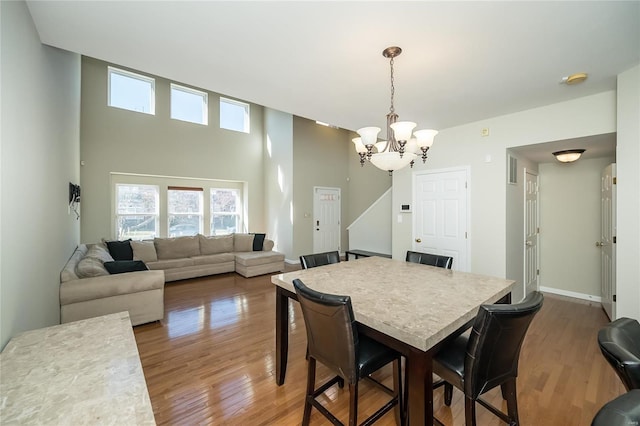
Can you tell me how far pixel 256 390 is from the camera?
6.78ft

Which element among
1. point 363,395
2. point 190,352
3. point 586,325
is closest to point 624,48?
point 586,325

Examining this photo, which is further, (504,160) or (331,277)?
(504,160)

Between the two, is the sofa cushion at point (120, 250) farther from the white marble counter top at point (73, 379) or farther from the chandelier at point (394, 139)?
the chandelier at point (394, 139)

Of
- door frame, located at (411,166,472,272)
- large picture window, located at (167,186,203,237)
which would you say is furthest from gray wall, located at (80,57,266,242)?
door frame, located at (411,166,472,272)

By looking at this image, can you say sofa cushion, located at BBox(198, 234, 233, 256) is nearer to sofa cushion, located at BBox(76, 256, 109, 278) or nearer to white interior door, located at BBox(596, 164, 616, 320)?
sofa cushion, located at BBox(76, 256, 109, 278)

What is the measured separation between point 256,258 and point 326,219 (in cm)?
243

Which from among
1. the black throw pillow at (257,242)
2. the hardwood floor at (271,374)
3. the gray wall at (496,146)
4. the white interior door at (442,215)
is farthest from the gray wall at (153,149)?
the gray wall at (496,146)

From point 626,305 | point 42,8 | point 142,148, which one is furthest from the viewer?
point 142,148

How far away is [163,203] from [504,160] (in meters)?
6.61

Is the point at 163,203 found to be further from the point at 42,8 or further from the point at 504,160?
the point at 504,160

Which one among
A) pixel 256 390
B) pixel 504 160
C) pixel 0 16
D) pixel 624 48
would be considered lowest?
pixel 256 390

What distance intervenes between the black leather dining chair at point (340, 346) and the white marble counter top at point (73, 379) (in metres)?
0.80

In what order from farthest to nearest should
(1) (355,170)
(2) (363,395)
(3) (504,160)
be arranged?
(1) (355,170) → (3) (504,160) → (2) (363,395)

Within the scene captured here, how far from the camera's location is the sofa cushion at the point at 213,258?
213 inches
